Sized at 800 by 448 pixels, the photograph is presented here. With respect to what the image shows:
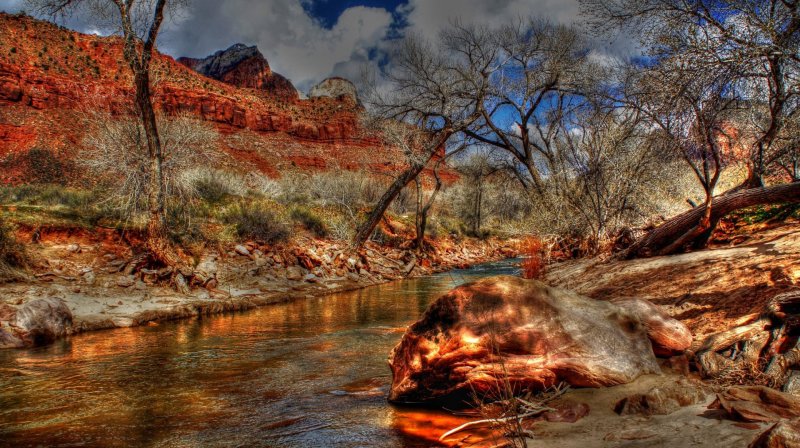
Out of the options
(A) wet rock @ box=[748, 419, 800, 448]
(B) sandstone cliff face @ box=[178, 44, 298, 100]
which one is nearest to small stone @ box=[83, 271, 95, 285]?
(A) wet rock @ box=[748, 419, 800, 448]

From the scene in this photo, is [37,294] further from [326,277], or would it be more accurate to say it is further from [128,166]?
[326,277]

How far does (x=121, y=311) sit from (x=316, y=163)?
52.5 metres

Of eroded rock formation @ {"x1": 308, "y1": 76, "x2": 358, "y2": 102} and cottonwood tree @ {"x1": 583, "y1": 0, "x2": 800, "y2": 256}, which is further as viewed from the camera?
eroded rock formation @ {"x1": 308, "y1": 76, "x2": 358, "y2": 102}

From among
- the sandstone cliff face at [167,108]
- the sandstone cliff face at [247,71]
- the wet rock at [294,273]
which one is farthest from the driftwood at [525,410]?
the sandstone cliff face at [247,71]

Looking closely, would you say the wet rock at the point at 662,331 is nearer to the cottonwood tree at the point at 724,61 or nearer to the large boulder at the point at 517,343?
the large boulder at the point at 517,343

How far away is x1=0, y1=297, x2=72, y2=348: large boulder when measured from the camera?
6414 mm

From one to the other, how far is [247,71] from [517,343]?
104706 millimetres

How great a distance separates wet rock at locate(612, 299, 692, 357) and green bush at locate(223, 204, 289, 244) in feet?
34.9

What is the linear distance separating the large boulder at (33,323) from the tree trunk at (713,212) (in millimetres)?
9150

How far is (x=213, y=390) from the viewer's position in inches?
177

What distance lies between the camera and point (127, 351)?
6.12 m

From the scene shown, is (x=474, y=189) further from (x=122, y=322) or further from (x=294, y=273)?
(x=122, y=322)

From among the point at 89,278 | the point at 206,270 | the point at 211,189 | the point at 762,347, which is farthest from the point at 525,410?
the point at 211,189

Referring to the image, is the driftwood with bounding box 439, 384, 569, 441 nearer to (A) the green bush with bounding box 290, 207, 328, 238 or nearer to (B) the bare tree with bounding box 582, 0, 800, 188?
(B) the bare tree with bounding box 582, 0, 800, 188
